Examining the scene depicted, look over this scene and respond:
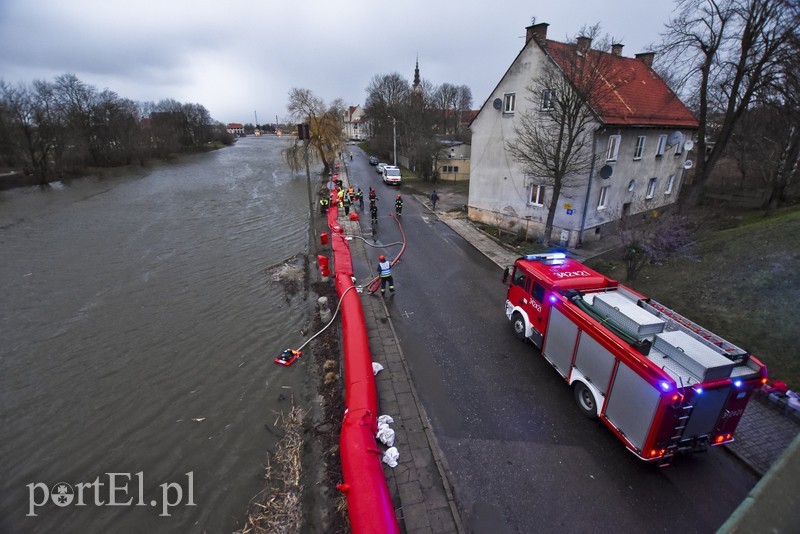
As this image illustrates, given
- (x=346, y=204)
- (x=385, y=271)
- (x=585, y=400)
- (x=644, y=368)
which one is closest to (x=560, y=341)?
(x=585, y=400)

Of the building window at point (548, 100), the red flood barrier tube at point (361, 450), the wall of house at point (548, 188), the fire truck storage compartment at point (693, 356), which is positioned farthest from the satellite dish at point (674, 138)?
the red flood barrier tube at point (361, 450)

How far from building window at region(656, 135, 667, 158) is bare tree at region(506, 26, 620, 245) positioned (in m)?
4.67

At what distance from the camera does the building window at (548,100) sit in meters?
15.4

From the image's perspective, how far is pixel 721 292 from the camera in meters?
10.5

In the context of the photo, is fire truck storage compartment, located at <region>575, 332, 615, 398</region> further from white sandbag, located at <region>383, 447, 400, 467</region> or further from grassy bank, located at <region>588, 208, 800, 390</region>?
grassy bank, located at <region>588, 208, 800, 390</region>

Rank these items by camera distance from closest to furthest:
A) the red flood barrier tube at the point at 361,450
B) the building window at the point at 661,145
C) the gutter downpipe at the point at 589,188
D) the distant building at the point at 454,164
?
the red flood barrier tube at the point at 361,450 < the gutter downpipe at the point at 589,188 < the building window at the point at 661,145 < the distant building at the point at 454,164

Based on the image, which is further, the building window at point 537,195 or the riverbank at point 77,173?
the riverbank at point 77,173

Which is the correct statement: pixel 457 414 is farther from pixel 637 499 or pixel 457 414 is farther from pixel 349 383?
pixel 637 499

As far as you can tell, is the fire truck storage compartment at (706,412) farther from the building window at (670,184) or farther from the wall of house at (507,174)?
the building window at (670,184)

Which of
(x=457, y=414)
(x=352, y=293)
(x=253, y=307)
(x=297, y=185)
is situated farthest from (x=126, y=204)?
(x=457, y=414)

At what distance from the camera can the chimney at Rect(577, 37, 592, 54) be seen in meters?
15.0

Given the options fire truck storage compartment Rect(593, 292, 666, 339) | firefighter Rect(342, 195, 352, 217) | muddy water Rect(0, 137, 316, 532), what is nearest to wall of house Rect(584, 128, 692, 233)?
fire truck storage compartment Rect(593, 292, 666, 339)

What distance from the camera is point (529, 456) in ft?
22.5

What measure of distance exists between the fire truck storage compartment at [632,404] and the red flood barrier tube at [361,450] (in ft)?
14.3
